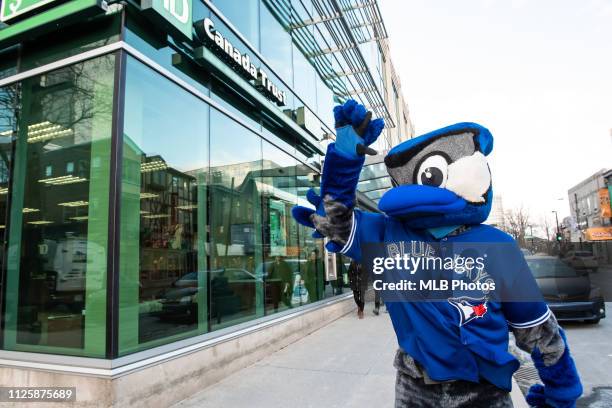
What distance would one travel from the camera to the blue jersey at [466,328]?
6.01 ft

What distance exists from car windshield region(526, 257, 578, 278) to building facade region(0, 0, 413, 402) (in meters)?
6.64

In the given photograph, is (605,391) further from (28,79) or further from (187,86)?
(28,79)

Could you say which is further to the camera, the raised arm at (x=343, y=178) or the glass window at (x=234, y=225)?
the glass window at (x=234, y=225)

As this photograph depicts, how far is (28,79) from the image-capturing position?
5242 mm

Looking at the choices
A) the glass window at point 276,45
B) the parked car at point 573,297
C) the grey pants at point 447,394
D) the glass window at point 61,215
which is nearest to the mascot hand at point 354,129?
the grey pants at point 447,394

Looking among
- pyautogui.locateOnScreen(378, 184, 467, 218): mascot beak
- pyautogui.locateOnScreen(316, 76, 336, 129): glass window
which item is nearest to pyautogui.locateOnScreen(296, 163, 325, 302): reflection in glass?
pyautogui.locateOnScreen(316, 76, 336, 129): glass window

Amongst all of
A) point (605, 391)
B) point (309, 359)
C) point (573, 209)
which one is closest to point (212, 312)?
point (309, 359)

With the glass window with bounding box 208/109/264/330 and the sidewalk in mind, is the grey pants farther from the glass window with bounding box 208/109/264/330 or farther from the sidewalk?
the glass window with bounding box 208/109/264/330

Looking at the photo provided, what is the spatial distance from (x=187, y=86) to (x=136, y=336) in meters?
3.26

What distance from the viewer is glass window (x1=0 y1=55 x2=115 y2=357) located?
4418 mm

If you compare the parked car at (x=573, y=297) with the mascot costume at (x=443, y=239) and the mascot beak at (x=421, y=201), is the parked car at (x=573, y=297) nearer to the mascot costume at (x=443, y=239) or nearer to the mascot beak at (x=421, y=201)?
the mascot costume at (x=443, y=239)

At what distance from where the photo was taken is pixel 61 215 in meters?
4.74

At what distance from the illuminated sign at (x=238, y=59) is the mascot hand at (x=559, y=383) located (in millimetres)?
5681

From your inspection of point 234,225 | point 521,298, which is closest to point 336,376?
point 234,225
